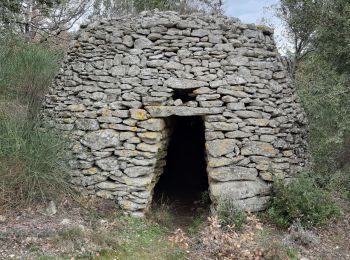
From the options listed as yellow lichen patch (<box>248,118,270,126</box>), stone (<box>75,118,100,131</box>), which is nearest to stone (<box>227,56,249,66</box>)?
yellow lichen patch (<box>248,118,270,126</box>)

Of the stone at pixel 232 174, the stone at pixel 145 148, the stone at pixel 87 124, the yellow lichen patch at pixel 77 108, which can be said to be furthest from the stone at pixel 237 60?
the yellow lichen patch at pixel 77 108

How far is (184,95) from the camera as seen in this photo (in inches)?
231

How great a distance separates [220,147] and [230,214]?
0.92 m

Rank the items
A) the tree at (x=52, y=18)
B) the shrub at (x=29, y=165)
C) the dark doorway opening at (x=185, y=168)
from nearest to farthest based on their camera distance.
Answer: the shrub at (x=29, y=165)
the dark doorway opening at (x=185, y=168)
the tree at (x=52, y=18)

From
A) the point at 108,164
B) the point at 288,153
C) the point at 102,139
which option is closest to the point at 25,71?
the point at 102,139

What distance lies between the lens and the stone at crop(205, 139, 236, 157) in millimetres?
5484

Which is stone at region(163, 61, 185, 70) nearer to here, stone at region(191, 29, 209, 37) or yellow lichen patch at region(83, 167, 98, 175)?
stone at region(191, 29, 209, 37)

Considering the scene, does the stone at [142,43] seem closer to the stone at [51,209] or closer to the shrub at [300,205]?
the stone at [51,209]

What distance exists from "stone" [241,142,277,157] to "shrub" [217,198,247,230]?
0.73 m

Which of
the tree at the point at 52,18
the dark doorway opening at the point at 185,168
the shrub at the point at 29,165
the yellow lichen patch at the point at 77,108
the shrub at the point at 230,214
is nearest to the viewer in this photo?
the shrub at the point at 29,165

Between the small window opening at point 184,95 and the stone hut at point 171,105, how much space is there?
33 mm

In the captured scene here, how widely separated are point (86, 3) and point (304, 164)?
386 inches

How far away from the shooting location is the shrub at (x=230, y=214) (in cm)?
517

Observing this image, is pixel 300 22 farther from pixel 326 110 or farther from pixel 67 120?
pixel 67 120
